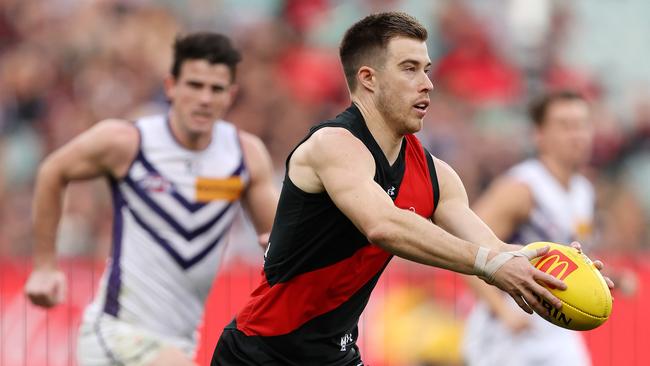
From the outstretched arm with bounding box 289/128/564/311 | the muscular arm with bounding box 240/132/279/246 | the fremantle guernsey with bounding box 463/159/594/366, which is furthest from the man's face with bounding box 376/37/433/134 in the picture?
the fremantle guernsey with bounding box 463/159/594/366

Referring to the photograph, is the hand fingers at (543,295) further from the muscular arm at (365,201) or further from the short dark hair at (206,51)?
the short dark hair at (206,51)

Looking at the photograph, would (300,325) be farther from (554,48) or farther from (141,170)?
(554,48)

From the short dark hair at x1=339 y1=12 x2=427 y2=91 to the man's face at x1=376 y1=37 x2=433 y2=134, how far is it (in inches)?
1.5

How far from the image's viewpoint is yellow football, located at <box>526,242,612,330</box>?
15.4ft

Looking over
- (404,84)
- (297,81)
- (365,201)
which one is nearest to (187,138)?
(404,84)

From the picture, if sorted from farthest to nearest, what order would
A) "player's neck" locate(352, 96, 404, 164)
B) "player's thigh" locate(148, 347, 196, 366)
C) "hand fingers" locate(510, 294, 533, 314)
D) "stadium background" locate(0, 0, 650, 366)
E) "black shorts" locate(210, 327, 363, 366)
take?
"stadium background" locate(0, 0, 650, 366)
"player's thigh" locate(148, 347, 196, 366)
"black shorts" locate(210, 327, 363, 366)
"player's neck" locate(352, 96, 404, 164)
"hand fingers" locate(510, 294, 533, 314)

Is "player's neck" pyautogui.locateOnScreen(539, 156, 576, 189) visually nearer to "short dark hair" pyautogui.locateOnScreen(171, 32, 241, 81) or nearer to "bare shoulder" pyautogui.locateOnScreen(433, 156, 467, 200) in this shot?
"short dark hair" pyautogui.locateOnScreen(171, 32, 241, 81)

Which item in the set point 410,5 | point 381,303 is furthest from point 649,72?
point 381,303

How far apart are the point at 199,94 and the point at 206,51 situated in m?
0.32

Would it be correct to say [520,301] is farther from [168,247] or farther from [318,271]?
[168,247]

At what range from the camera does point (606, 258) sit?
10.2 meters

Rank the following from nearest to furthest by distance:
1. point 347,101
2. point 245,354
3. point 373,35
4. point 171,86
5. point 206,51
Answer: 1. point 373,35
2. point 245,354
3. point 206,51
4. point 171,86
5. point 347,101

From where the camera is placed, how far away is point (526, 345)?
8789mm

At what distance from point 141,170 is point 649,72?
8712 millimetres
